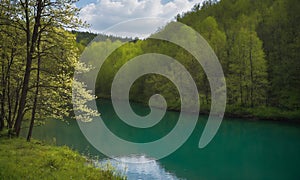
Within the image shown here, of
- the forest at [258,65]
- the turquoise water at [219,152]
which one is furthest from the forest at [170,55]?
the turquoise water at [219,152]

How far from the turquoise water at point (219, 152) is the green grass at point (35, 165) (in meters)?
4.47

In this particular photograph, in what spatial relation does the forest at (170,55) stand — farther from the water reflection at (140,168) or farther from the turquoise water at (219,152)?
the water reflection at (140,168)

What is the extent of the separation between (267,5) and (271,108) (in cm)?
3310

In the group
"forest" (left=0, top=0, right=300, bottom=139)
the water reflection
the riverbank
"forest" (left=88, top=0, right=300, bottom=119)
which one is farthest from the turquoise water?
"forest" (left=88, top=0, right=300, bottom=119)

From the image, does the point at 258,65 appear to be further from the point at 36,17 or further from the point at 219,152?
the point at 36,17

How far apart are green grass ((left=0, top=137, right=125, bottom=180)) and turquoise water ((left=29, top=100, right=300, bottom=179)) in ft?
14.7

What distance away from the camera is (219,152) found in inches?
956

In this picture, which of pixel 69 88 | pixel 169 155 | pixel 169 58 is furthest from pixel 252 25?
pixel 69 88

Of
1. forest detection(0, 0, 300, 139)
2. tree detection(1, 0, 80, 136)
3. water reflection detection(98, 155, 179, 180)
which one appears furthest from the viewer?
water reflection detection(98, 155, 179, 180)

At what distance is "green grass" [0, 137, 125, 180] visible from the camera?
9.23 m

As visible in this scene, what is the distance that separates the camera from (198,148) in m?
25.4

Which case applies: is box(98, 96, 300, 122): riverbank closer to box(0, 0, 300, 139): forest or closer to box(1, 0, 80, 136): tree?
box(0, 0, 300, 139): forest

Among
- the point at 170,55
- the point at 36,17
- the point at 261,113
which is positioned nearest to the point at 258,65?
the point at 261,113

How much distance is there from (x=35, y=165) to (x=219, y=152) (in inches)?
677
